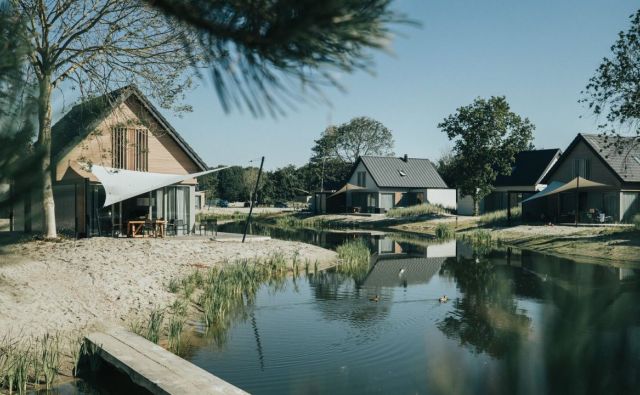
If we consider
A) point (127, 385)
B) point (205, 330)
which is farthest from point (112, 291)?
point (127, 385)

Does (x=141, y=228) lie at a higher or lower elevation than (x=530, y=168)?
lower

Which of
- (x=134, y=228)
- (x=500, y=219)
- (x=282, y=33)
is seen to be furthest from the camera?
(x=500, y=219)

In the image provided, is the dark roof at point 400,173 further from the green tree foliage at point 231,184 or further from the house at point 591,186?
the green tree foliage at point 231,184

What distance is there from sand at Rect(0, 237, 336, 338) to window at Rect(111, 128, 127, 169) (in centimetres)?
437

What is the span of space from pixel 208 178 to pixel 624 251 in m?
62.5

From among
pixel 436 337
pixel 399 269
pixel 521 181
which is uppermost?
pixel 521 181

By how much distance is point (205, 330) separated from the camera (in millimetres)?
10188

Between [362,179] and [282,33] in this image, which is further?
[362,179]

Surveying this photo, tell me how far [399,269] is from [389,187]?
27.6 metres

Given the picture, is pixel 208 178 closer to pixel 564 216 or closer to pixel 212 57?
pixel 564 216

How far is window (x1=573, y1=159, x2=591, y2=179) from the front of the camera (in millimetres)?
31312

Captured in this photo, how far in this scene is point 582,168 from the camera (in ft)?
104

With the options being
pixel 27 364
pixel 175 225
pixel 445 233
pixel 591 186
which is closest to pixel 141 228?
pixel 175 225

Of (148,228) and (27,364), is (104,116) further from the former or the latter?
(148,228)
